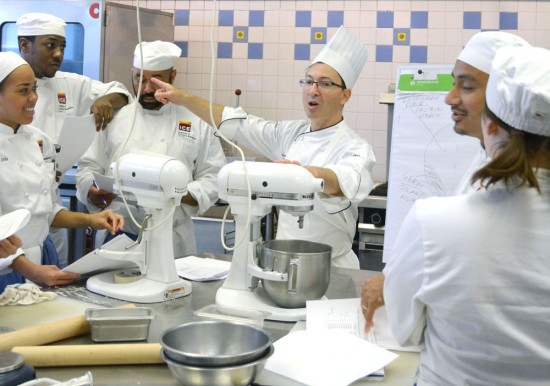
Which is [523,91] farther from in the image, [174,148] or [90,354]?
[174,148]

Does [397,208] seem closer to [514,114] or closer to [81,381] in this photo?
[514,114]

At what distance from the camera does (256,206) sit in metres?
1.70

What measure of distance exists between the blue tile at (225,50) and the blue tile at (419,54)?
1.48 metres

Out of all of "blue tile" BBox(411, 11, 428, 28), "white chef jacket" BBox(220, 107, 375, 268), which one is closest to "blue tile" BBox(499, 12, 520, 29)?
"blue tile" BBox(411, 11, 428, 28)

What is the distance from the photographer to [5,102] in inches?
82.9

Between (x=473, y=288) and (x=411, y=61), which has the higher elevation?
(x=411, y=61)

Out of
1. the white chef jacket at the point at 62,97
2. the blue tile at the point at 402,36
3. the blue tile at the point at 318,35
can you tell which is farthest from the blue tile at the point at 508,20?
the white chef jacket at the point at 62,97

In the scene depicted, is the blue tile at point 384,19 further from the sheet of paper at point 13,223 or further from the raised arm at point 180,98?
the sheet of paper at point 13,223

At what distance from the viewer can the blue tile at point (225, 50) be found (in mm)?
4824

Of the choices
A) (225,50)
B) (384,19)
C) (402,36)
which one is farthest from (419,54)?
(225,50)

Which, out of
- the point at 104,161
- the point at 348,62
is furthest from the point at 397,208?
the point at 104,161

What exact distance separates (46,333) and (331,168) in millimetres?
1119

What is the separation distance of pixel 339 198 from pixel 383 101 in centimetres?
190

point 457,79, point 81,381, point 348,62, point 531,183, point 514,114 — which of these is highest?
point 348,62
